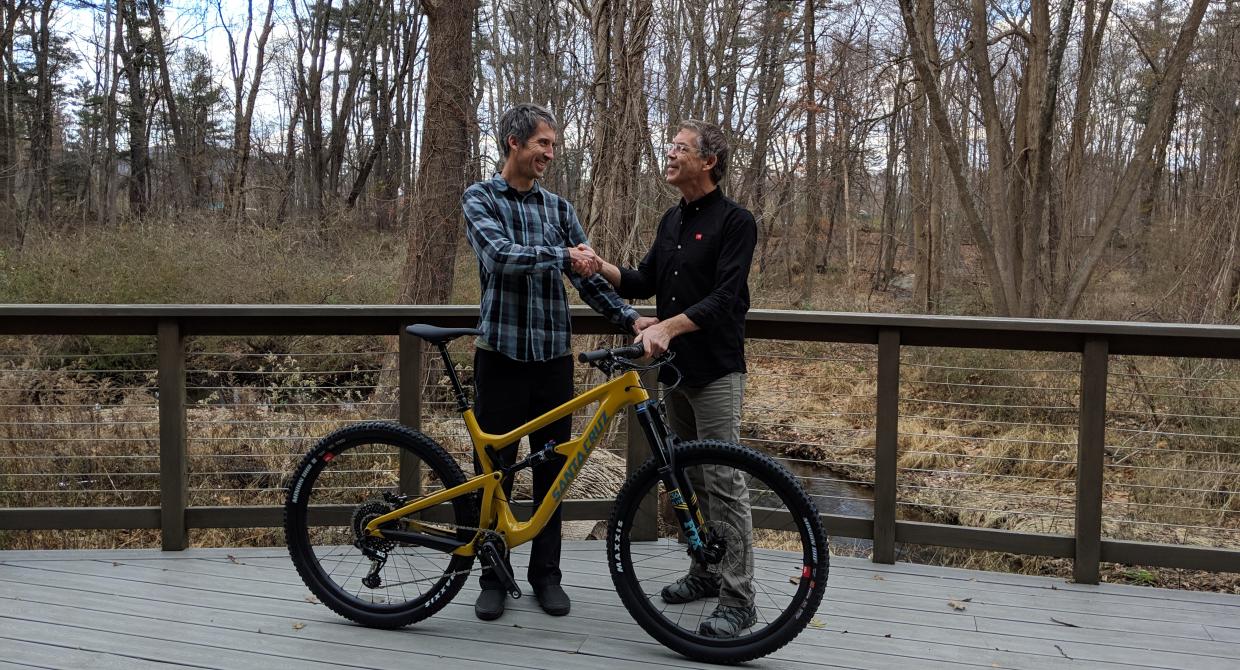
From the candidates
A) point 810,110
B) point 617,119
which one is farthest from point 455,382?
→ point 810,110

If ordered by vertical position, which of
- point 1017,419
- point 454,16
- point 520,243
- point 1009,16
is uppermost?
point 1009,16

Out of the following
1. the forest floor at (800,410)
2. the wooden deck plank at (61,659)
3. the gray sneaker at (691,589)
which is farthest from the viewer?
the forest floor at (800,410)

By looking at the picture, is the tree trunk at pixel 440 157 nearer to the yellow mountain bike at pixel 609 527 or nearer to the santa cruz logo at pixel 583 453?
the yellow mountain bike at pixel 609 527

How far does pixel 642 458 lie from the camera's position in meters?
3.97

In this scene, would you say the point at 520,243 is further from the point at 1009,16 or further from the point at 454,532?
the point at 1009,16

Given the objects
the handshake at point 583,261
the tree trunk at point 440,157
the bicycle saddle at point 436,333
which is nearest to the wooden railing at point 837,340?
the bicycle saddle at point 436,333

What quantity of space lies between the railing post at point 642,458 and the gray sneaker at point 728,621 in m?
0.85

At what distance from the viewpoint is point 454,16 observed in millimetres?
7391

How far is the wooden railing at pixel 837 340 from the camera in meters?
3.59

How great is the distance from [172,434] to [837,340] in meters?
2.80

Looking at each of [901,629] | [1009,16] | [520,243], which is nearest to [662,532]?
[901,629]

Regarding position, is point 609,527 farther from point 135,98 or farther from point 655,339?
point 135,98

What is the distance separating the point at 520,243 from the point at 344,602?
54.6 inches

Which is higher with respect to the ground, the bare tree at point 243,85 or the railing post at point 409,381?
the bare tree at point 243,85
